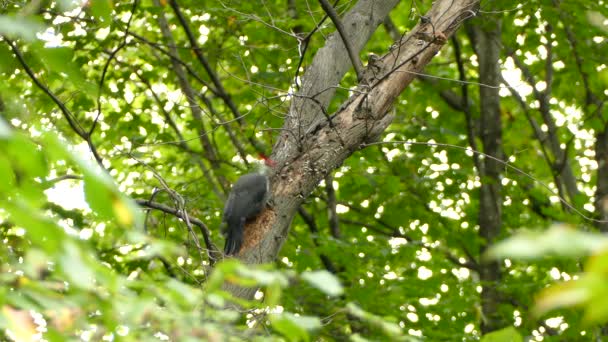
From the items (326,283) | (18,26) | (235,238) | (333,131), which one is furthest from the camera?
(235,238)

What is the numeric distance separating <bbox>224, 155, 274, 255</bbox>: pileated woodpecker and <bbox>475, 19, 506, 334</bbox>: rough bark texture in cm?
385

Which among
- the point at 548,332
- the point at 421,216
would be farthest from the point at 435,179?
the point at 548,332

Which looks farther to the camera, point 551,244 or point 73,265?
point 73,265

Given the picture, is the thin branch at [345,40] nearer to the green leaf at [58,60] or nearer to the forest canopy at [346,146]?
the forest canopy at [346,146]

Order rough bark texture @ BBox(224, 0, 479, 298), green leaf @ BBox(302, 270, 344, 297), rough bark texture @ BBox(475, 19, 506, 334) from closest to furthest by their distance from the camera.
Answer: green leaf @ BBox(302, 270, 344, 297) → rough bark texture @ BBox(224, 0, 479, 298) → rough bark texture @ BBox(475, 19, 506, 334)

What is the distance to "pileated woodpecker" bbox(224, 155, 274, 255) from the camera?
3725mm

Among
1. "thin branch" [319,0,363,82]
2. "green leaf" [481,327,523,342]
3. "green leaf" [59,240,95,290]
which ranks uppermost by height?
"thin branch" [319,0,363,82]

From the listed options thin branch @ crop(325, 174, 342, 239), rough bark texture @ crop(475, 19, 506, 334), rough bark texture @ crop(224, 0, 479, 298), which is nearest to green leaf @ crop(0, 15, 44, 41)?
rough bark texture @ crop(224, 0, 479, 298)

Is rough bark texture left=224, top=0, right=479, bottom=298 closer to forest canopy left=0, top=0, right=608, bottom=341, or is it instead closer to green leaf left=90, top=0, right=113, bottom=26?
forest canopy left=0, top=0, right=608, bottom=341

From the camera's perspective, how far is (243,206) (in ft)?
12.5

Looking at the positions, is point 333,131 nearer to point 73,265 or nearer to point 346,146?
point 346,146

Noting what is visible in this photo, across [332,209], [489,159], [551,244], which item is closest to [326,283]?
[551,244]

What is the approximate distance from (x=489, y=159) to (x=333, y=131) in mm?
4709

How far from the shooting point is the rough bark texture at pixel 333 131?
361 cm
